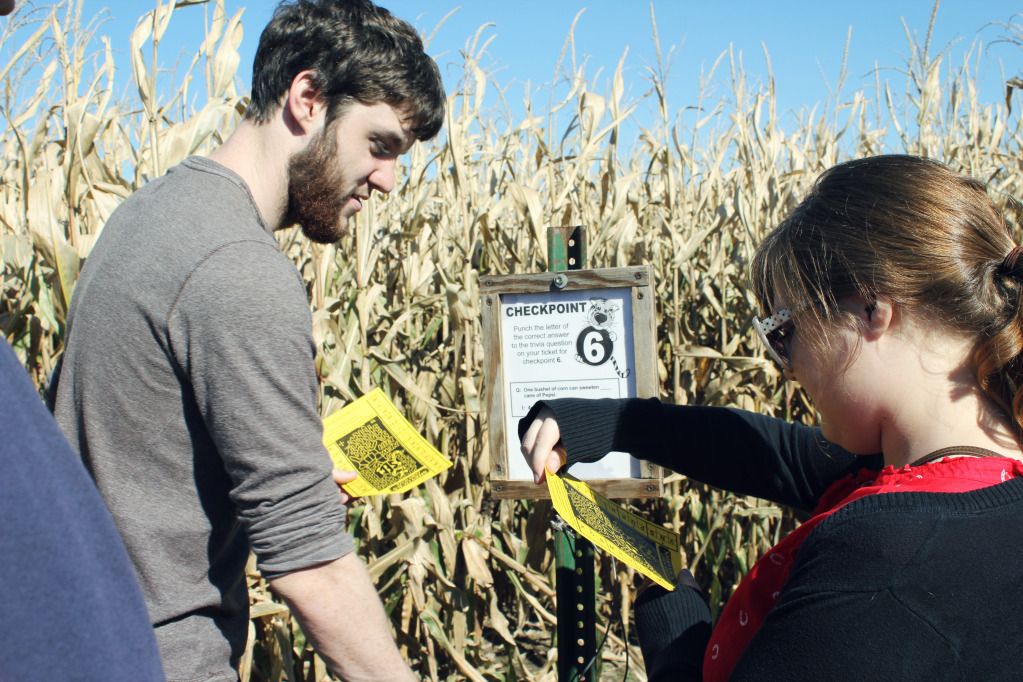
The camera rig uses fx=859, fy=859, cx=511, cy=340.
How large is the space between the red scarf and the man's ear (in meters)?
1.18

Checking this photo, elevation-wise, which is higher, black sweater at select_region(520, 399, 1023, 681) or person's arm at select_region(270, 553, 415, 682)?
black sweater at select_region(520, 399, 1023, 681)

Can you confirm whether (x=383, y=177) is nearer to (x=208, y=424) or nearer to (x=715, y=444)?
(x=208, y=424)

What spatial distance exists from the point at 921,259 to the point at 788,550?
0.45 m

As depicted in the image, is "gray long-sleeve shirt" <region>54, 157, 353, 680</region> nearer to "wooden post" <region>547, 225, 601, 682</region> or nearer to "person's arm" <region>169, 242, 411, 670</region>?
"person's arm" <region>169, 242, 411, 670</region>

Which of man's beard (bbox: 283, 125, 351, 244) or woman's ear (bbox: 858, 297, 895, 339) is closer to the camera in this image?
woman's ear (bbox: 858, 297, 895, 339)

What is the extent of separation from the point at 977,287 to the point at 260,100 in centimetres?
134

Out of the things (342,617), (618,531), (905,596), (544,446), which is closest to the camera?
(905,596)

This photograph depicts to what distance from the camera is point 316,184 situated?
5.65 feet

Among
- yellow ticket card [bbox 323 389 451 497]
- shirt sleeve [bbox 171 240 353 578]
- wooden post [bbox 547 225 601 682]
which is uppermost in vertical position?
shirt sleeve [bbox 171 240 353 578]

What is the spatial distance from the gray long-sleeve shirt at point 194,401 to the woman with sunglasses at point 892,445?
25.5 inches

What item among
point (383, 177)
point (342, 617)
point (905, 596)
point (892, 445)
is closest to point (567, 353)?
point (383, 177)

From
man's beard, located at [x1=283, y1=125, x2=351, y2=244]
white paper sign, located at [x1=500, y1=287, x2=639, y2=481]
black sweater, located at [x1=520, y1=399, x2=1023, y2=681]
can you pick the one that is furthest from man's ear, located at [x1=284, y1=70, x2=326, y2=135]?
black sweater, located at [x1=520, y1=399, x2=1023, y2=681]

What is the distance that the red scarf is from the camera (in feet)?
3.50

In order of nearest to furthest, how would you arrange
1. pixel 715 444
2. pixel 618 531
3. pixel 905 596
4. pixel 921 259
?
1. pixel 905 596
2. pixel 921 259
3. pixel 618 531
4. pixel 715 444
